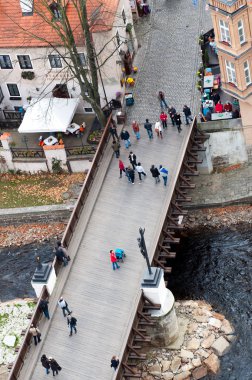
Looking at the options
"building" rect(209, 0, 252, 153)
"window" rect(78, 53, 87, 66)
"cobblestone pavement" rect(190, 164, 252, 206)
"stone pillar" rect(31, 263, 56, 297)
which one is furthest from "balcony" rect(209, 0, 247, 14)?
"stone pillar" rect(31, 263, 56, 297)

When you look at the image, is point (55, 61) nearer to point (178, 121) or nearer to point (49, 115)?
point (49, 115)

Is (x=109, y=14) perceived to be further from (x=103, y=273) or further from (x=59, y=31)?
(x=103, y=273)

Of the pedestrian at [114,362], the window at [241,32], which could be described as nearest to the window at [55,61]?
A: the window at [241,32]

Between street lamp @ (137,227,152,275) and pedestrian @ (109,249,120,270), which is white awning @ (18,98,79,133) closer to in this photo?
pedestrian @ (109,249,120,270)

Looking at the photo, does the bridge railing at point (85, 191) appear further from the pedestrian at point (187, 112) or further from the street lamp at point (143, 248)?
the street lamp at point (143, 248)

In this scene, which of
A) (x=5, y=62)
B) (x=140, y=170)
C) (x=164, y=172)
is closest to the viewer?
(x=164, y=172)

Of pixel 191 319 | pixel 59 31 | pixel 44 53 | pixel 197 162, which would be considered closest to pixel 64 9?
pixel 59 31

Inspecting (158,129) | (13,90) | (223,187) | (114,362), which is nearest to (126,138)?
(158,129)

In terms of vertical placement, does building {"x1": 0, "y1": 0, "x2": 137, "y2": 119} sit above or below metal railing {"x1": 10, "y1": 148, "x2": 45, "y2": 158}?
above
